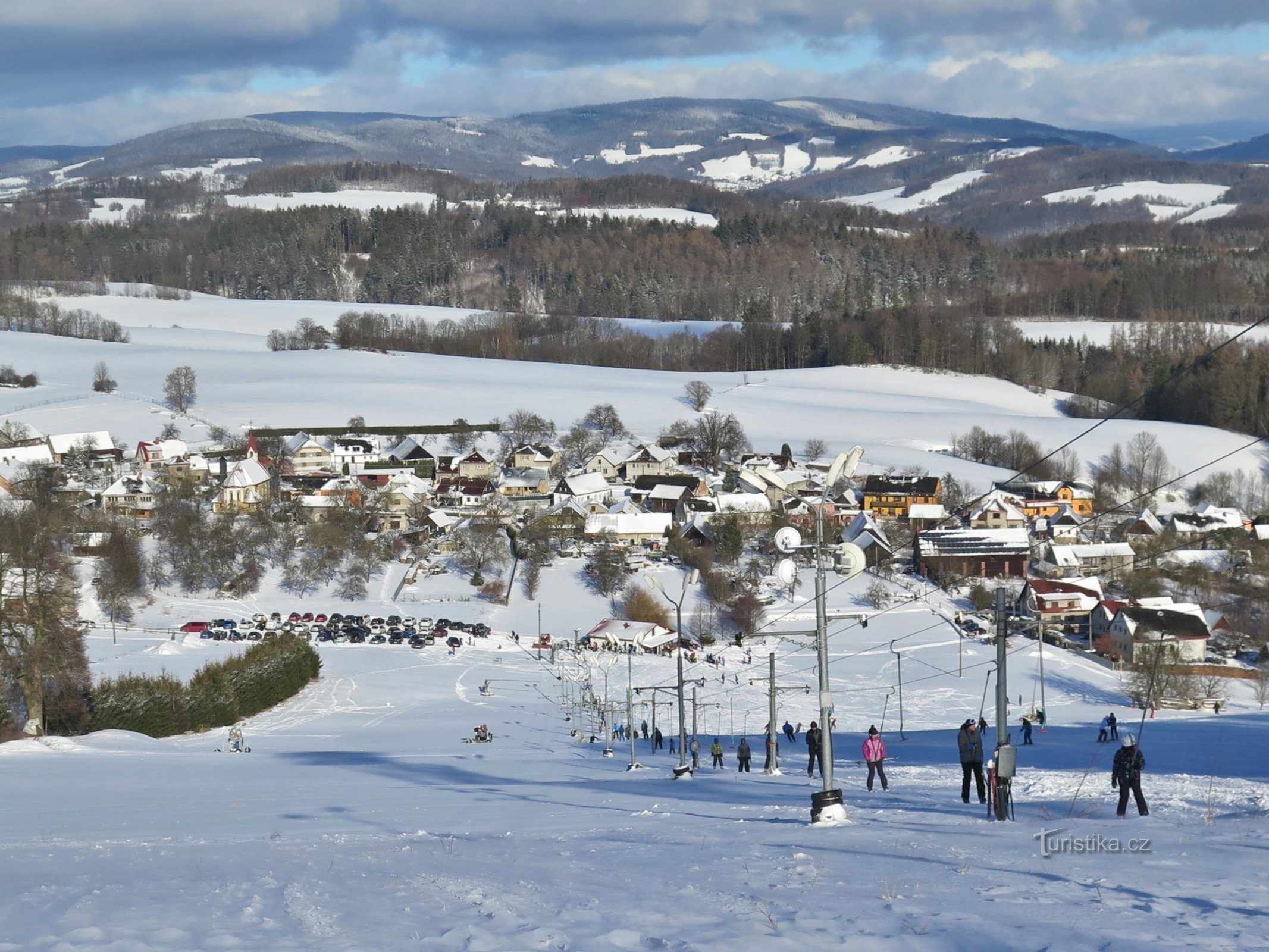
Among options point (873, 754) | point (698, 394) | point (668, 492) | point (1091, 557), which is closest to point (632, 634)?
point (668, 492)

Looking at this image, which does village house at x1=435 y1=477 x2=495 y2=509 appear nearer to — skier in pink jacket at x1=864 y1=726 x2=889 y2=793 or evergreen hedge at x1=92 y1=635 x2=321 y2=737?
evergreen hedge at x1=92 y1=635 x2=321 y2=737

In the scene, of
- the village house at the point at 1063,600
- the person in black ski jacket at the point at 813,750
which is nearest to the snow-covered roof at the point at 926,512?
the village house at the point at 1063,600

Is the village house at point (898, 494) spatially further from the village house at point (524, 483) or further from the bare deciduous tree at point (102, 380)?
the bare deciduous tree at point (102, 380)

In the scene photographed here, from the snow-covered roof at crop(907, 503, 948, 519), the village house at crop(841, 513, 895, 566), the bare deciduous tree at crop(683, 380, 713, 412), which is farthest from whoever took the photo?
the bare deciduous tree at crop(683, 380, 713, 412)

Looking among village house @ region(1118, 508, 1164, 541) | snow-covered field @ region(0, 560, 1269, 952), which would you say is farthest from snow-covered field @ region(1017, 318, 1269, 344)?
snow-covered field @ region(0, 560, 1269, 952)

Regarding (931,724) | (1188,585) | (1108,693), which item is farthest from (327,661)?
(1188,585)

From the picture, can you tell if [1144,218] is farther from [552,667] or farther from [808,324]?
[552,667]

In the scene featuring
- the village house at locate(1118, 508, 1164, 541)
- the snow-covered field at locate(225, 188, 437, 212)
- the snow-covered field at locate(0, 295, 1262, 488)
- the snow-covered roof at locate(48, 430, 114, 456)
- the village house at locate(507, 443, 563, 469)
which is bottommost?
the village house at locate(1118, 508, 1164, 541)
